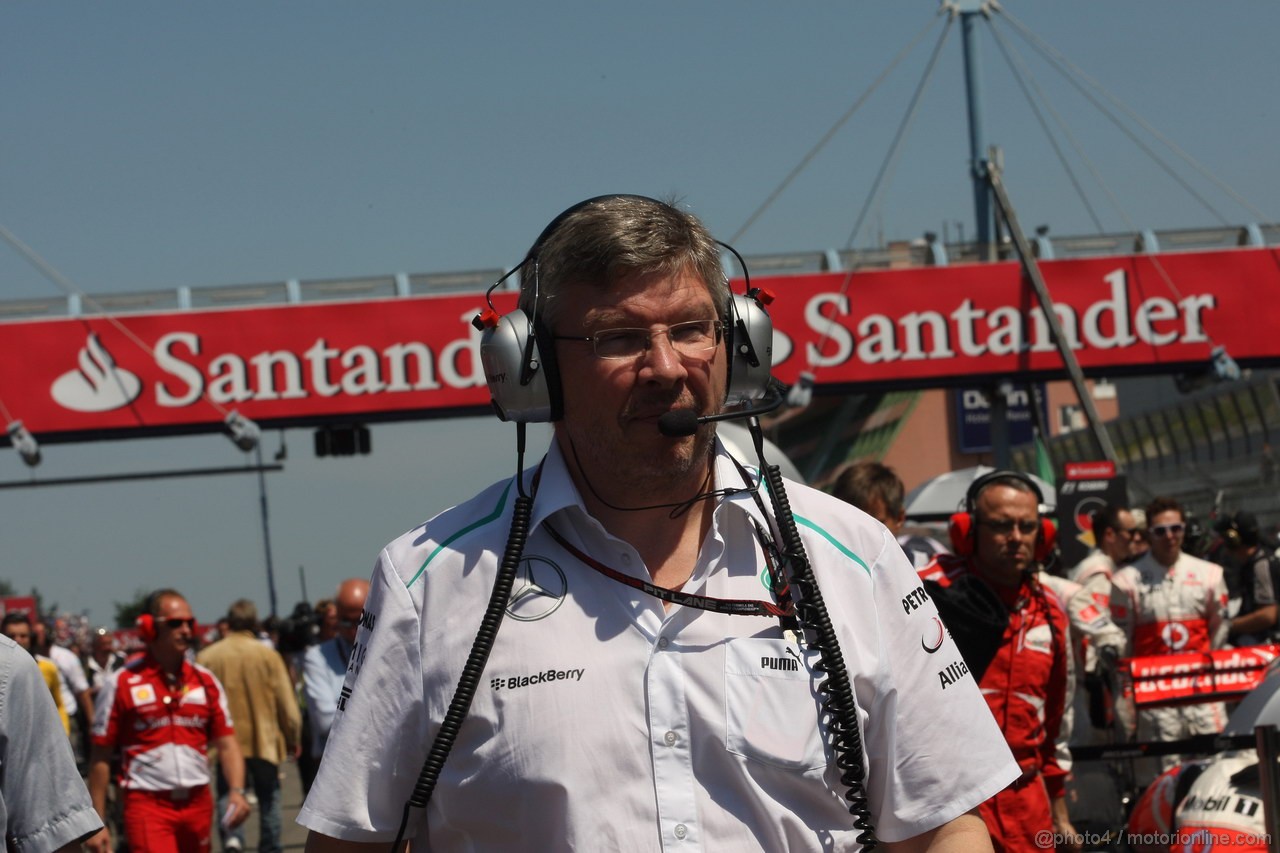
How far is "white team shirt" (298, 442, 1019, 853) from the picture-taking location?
2.56 meters

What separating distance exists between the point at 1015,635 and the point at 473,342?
17.0m

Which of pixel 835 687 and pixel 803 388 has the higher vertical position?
pixel 803 388

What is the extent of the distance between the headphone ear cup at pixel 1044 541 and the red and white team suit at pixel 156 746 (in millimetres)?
5122

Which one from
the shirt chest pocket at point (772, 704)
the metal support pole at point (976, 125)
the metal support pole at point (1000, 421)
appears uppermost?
the metal support pole at point (976, 125)

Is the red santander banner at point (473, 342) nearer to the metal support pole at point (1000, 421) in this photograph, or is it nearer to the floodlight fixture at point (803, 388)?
the floodlight fixture at point (803, 388)

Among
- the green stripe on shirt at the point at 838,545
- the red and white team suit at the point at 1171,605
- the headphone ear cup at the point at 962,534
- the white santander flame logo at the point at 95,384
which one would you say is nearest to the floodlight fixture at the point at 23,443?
the white santander flame logo at the point at 95,384

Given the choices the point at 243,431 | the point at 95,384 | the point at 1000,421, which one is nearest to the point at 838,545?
the point at 243,431

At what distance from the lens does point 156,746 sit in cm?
942

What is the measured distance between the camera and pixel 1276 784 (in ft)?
15.4

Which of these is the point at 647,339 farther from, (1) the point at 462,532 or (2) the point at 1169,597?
(2) the point at 1169,597

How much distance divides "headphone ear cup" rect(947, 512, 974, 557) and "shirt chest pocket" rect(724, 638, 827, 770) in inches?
161

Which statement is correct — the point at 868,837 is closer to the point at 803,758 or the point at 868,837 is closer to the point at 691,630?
the point at 803,758

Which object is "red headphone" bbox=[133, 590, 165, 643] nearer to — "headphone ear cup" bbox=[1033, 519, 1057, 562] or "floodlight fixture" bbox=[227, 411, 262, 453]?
"headphone ear cup" bbox=[1033, 519, 1057, 562]

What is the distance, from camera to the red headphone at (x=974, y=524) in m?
6.59
